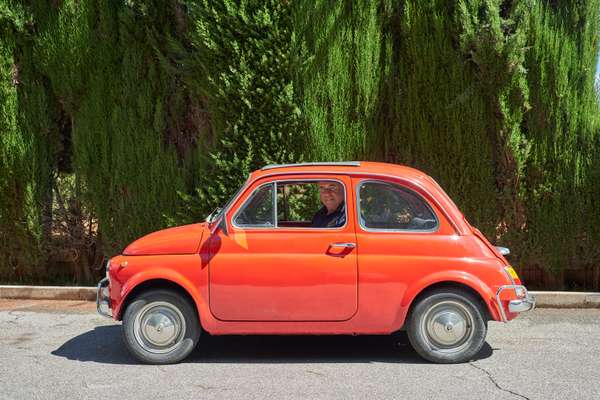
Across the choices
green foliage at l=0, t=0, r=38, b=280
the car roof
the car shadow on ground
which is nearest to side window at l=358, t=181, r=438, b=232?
the car roof

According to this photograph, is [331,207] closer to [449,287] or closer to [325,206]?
[325,206]

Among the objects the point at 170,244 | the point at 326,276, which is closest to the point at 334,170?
the point at 326,276

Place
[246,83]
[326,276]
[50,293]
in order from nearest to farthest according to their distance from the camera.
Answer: [326,276], [246,83], [50,293]

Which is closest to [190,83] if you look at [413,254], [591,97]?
[413,254]

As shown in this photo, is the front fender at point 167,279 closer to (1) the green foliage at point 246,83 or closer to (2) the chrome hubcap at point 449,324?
(2) the chrome hubcap at point 449,324

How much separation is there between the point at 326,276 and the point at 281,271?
371 millimetres

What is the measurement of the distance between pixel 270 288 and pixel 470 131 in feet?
13.3

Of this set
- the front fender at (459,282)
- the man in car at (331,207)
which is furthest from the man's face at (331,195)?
the front fender at (459,282)

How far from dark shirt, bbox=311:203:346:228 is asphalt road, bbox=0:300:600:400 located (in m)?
1.16

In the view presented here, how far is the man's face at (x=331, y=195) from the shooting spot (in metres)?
6.26

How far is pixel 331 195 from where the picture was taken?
20.8 feet

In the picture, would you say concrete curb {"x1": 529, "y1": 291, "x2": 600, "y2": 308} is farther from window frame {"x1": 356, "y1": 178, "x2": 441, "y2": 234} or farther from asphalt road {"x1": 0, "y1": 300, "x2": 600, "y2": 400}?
window frame {"x1": 356, "y1": 178, "x2": 441, "y2": 234}

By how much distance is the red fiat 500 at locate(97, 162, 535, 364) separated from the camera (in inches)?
234

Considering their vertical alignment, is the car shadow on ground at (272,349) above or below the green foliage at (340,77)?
below
